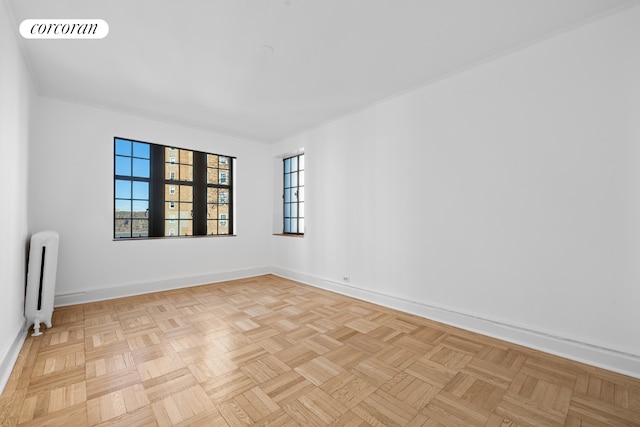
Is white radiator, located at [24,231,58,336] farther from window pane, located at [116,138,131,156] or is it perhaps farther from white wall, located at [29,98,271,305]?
window pane, located at [116,138,131,156]

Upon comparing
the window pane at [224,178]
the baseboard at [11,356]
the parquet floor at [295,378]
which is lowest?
the parquet floor at [295,378]

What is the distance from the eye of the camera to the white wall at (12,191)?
6.29ft

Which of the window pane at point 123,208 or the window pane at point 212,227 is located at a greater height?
the window pane at point 123,208

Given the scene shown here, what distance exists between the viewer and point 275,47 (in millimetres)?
2396

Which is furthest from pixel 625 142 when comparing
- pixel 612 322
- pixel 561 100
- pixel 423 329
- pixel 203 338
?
pixel 203 338

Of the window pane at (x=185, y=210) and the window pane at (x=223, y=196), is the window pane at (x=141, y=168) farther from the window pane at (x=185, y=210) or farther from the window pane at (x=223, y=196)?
the window pane at (x=223, y=196)

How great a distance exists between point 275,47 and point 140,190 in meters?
3.19

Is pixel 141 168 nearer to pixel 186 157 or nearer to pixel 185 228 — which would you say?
pixel 186 157

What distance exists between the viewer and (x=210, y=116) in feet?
13.2

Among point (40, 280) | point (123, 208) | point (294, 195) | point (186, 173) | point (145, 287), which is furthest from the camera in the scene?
point (294, 195)

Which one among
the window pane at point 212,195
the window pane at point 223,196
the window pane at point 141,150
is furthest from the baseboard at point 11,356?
the window pane at point 223,196

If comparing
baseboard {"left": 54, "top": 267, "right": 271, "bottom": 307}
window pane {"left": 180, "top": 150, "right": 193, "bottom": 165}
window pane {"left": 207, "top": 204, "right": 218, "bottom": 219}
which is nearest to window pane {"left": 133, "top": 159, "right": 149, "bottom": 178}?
window pane {"left": 180, "top": 150, "right": 193, "bottom": 165}

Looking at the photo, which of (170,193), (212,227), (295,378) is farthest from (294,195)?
(295,378)

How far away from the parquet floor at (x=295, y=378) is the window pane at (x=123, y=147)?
2361 millimetres
